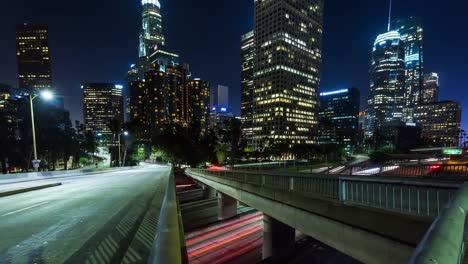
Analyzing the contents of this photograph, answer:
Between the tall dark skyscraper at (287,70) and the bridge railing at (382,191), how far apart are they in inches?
6089

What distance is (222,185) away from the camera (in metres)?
22.2

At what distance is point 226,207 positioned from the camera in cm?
2906

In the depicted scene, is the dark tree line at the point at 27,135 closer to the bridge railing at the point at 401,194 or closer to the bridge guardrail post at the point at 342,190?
the bridge guardrail post at the point at 342,190

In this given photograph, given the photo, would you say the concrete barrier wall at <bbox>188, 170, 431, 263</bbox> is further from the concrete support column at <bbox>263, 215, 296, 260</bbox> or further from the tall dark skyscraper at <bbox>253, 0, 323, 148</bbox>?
the tall dark skyscraper at <bbox>253, 0, 323, 148</bbox>

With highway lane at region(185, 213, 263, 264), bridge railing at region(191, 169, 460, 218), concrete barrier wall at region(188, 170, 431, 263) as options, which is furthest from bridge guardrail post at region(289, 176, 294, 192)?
highway lane at region(185, 213, 263, 264)

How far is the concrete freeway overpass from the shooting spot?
19.2 ft

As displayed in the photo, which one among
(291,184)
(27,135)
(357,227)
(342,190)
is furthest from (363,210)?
(27,135)

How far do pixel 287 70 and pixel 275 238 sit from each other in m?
170

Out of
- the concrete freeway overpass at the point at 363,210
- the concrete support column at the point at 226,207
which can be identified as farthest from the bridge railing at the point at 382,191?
the concrete support column at the point at 226,207

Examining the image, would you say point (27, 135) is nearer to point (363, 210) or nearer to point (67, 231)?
point (67, 231)

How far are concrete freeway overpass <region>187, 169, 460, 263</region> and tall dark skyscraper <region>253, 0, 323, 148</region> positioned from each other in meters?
154

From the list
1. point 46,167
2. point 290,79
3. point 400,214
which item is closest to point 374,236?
point 400,214

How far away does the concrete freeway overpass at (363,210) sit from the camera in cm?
586

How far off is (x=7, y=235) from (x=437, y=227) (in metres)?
10.2
